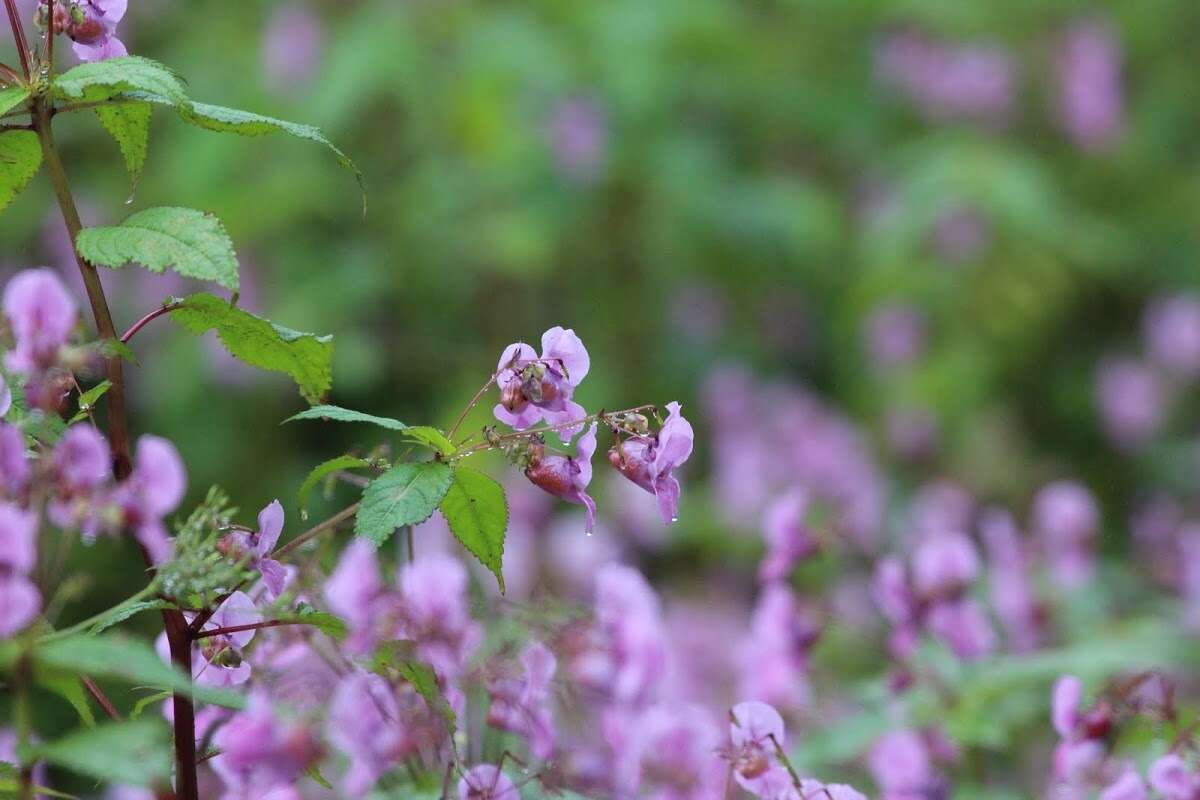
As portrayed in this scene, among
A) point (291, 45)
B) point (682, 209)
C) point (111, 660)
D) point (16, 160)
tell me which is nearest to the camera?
point (111, 660)

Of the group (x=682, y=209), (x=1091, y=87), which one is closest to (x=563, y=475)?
(x=682, y=209)

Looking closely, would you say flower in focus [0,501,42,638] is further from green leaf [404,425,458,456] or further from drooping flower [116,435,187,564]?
green leaf [404,425,458,456]

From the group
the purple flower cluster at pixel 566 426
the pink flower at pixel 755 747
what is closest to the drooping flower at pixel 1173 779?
the pink flower at pixel 755 747

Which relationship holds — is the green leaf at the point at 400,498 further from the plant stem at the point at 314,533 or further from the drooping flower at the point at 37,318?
the drooping flower at the point at 37,318

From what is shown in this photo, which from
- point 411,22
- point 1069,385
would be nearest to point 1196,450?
point 1069,385

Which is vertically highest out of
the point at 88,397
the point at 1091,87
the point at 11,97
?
the point at 1091,87

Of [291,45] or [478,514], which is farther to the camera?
[291,45]

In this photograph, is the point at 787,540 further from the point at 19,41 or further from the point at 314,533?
the point at 19,41

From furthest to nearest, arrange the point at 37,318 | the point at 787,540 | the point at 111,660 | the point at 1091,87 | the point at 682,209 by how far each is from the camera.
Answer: the point at 1091,87 → the point at 682,209 → the point at 787,540 → the point at 37,318 → the point at 111,660
